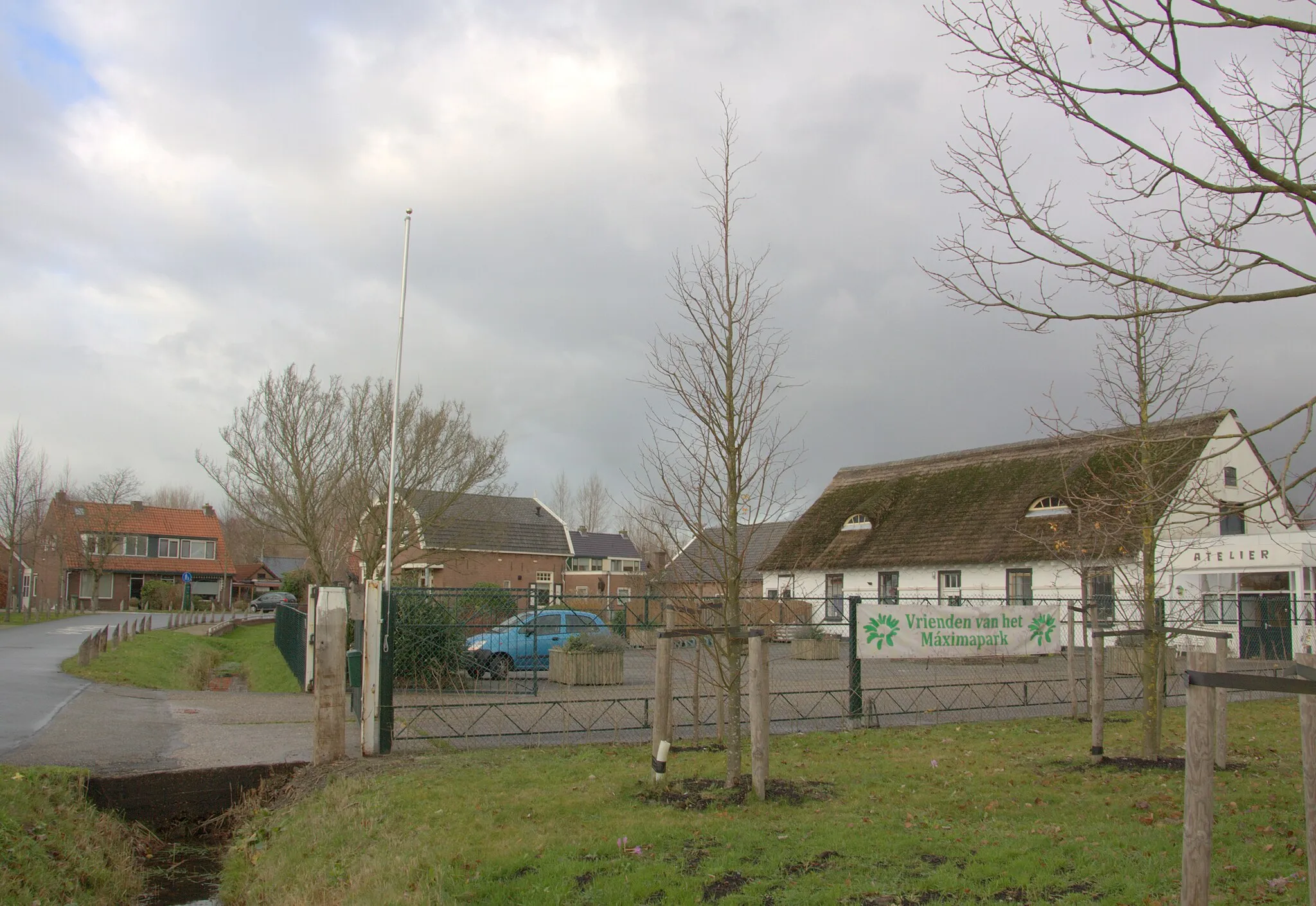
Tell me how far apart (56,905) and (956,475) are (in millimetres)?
32946

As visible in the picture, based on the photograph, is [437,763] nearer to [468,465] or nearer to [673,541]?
[673,541]

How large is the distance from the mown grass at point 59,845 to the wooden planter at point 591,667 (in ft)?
28.7

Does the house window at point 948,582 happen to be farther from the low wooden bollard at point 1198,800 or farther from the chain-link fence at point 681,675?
the low wooden bollard at point 1198,800

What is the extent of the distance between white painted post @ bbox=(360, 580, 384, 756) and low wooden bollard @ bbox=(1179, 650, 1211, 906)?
8.26 meters

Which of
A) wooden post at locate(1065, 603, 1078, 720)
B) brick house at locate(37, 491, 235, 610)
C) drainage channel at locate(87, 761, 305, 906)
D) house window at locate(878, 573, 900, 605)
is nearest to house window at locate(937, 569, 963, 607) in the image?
house window at locate(878, 573, 900, 605)

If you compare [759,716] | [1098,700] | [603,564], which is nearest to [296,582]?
[603,564]

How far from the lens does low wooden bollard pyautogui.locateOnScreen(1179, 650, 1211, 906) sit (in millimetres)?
4137

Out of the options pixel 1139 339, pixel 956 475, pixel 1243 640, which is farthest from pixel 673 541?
pixel 956 475

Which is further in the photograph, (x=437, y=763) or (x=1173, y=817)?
(x=437, y=763)

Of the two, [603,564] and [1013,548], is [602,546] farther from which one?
[1013,548]

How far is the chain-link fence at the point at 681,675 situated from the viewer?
11898 mm

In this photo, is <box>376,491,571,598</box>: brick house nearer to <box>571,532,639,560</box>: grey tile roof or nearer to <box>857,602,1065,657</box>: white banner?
<box>571,532,639,560</box>: grey tile roof

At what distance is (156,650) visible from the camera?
2638 centimetres

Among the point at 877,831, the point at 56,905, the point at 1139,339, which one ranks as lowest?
the point at 56,905
